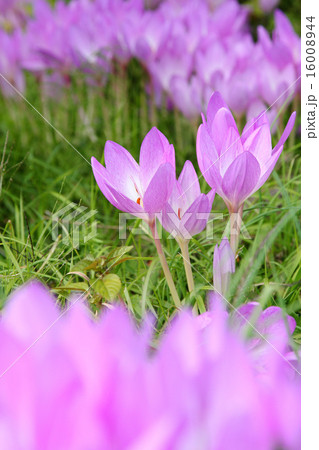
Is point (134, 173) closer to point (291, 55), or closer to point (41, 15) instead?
point (291, 55)

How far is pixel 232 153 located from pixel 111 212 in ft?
0.63

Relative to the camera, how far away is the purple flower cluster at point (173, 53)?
1.84ft

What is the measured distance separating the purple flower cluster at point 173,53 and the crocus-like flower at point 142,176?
A: 0.17 m

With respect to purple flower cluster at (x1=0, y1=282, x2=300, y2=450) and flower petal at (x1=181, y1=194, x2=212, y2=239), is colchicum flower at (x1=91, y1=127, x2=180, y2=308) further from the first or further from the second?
purple flower cluster at (x1=0, y1=282, x2=300, y2=450)

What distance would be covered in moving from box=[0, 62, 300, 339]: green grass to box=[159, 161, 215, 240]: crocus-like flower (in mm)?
37

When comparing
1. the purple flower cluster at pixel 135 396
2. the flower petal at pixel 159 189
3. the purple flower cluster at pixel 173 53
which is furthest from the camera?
the purple flower cluster at pixel 173 53

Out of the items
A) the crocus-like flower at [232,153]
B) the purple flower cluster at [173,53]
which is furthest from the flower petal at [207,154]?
the purple flower cluster at [173,53]

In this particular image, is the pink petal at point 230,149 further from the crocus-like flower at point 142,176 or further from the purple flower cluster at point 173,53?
the purple flower cluster at point 173,53

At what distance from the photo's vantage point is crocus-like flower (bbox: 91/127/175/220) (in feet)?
0.98

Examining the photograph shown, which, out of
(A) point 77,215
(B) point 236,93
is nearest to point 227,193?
(A) point 77,215

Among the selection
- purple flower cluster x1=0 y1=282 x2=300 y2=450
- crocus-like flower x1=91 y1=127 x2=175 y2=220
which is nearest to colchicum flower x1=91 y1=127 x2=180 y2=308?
crocus-like flower x1=91 y1=127 x2=175 y2=220

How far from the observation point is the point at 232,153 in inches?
12.5

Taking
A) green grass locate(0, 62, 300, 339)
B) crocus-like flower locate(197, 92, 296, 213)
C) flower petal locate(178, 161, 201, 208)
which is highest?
crocus-like flower locate(197, 92, 296, 213)

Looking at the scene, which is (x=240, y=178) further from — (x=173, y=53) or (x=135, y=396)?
(x=173, y=53)
